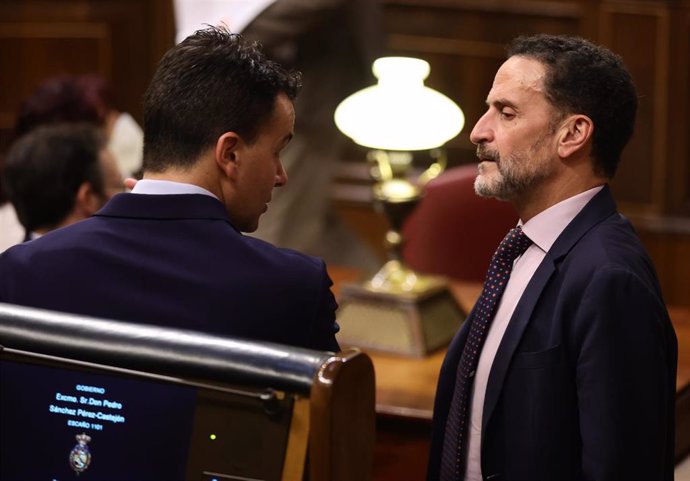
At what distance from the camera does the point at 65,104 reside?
4.04 meters

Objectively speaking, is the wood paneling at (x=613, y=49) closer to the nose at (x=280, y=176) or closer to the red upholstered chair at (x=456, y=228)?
the red upholstered chair at (x=456, y=228)

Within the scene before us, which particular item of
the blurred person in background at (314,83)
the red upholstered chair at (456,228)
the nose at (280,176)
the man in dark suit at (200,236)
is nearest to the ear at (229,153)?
the man in dark suit at (200,236)

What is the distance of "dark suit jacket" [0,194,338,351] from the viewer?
1467 mm

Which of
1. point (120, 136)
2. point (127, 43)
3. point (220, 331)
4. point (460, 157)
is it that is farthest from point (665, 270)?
point (220, 331)

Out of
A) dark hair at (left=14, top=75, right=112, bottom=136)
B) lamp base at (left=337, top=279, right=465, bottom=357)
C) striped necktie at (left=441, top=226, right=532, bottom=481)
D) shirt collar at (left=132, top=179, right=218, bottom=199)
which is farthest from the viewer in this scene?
dark hair at (left=14, top=75, right=112, bottom=136)

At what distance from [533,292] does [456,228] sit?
1.82m

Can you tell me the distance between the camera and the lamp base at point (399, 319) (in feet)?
8.97

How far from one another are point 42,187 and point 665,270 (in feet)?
9.59

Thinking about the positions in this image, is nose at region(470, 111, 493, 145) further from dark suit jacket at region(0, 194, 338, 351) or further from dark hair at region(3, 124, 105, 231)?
dark hair at region(3, 124, 105, 231)

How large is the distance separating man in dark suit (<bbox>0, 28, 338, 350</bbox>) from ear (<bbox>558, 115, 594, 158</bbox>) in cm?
41

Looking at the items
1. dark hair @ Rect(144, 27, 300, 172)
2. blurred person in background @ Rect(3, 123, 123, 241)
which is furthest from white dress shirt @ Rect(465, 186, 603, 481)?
blurred person in background @ Rect(3, 123, 123, 241)

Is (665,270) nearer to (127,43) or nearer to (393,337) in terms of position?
(393,337)

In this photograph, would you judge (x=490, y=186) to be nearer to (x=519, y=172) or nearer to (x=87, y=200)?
(x=519, y=172)

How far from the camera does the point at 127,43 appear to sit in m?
6.03
